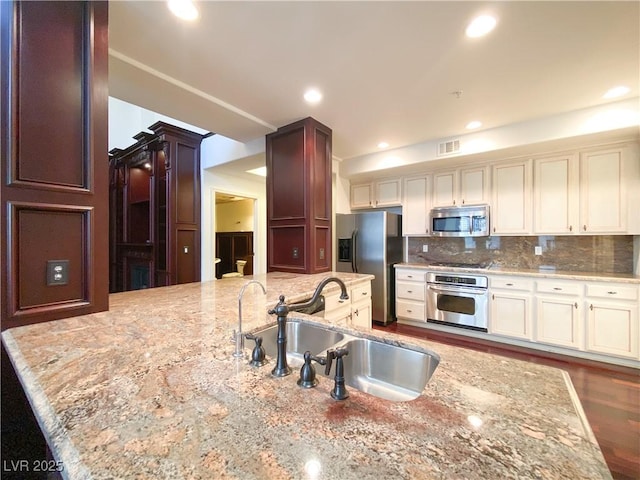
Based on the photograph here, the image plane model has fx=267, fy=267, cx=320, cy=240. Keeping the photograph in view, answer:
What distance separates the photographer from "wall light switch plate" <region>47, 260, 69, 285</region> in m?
1.27

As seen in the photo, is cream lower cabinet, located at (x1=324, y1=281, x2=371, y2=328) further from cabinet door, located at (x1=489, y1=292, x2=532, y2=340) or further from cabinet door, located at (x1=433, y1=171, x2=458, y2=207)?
cabinet door, located at (x1=433, y1=171, x2=458, y2=207)

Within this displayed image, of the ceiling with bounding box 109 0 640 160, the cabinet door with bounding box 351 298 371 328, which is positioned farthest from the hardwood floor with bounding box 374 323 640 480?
the ceiling with bounding box 109 0 640 160

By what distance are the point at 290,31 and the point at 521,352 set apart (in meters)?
3.80

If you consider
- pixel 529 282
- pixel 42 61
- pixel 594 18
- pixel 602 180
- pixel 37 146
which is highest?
pixel 594 18

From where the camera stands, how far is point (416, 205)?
407 centimetres

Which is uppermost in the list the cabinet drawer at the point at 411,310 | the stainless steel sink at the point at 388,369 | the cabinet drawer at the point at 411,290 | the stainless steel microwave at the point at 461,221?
the stainless steel microwave at the point at 461,221

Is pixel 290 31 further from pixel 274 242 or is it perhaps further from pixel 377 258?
pixel 377 258

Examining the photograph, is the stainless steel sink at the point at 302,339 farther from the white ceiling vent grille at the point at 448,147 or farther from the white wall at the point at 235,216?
the white wall at the point at 235,216

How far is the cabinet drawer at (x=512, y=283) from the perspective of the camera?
10.1ft

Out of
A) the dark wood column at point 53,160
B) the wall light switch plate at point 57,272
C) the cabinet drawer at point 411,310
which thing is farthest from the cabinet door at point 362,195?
the wall light switch plate at point 57,272

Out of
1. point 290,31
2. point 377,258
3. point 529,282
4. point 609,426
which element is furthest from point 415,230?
point 290,31

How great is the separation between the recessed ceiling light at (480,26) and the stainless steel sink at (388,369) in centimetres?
185

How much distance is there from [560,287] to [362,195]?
2.83 m

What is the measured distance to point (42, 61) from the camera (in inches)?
49.0
